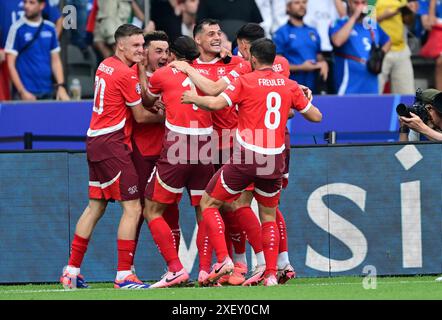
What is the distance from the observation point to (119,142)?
454 inches

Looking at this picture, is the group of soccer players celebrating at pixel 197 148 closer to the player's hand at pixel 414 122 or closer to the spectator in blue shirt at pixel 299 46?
the player's hand at pixel 414 122

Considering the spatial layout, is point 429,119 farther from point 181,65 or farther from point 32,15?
point 32,15

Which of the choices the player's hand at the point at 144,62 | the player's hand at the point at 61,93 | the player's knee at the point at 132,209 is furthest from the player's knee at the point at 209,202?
the player's hand at the point at 61,93

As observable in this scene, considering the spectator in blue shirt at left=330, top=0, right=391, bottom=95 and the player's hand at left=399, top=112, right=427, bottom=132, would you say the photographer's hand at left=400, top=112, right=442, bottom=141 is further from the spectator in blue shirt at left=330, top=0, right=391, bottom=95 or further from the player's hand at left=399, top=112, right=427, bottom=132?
the spectator in blue shirt at left=330, top=0, right=391, bottom=95

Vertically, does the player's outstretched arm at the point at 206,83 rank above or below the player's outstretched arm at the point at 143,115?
above

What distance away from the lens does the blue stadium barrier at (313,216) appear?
1285 cm

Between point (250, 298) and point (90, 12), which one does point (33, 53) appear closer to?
point (90, 12)

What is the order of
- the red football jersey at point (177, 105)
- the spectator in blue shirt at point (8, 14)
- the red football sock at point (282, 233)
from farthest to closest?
1. the spectator in blue shirt at point (8, 14)
2. the red football sock at point (282, 233)
3. the red football jersey at point (177, 105)

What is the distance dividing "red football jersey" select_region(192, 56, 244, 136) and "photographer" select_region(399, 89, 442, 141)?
1630 mm

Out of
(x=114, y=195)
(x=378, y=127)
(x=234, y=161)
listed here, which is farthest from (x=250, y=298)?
(x=378, y=127)

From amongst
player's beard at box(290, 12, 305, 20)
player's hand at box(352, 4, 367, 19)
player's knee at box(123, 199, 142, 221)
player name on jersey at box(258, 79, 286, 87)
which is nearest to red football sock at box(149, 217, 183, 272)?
player's knee at box(123, 199, 142, 221)

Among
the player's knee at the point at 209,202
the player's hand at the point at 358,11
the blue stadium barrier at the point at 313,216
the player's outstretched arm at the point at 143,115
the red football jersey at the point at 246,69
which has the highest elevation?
the player's hand at the point at 358,11

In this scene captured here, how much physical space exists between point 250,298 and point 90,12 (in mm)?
6505

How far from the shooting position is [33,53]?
50.0 ft
